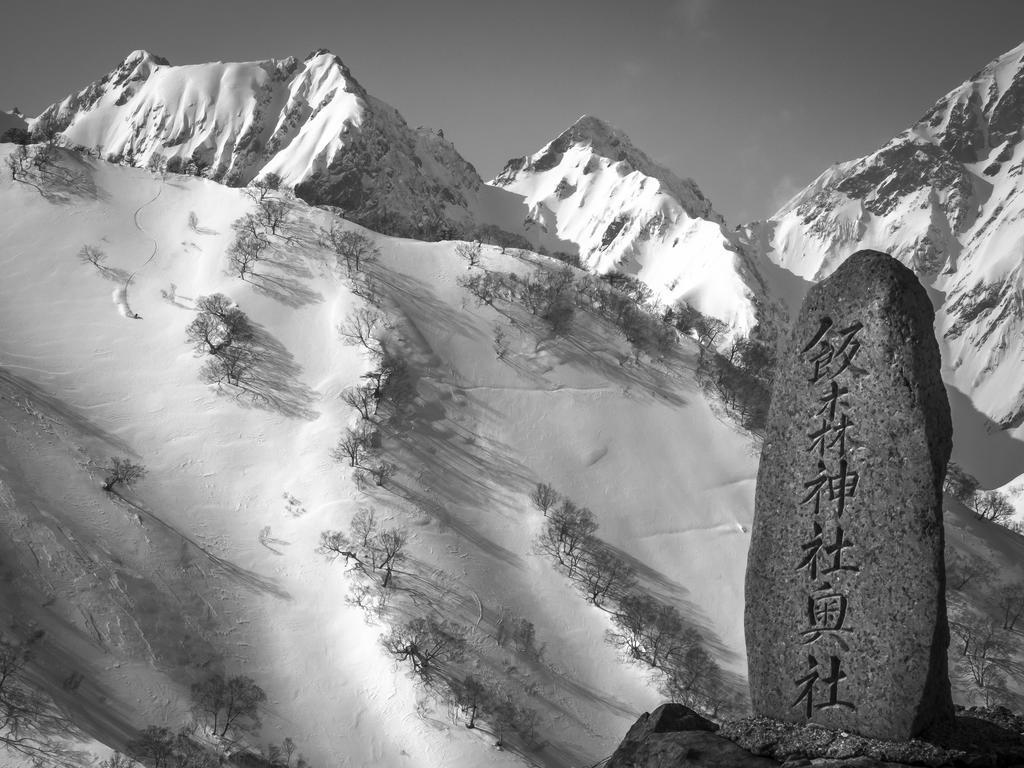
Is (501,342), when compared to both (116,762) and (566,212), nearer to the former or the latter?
(116,762)

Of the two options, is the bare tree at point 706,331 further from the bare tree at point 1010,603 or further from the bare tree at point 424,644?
the bare tree at point 424,644

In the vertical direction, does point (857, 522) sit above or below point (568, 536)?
below

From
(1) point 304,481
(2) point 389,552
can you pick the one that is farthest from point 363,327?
(2) point 389,552

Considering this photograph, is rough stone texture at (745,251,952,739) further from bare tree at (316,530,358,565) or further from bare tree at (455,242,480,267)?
bare tree at (455,242,480,267)

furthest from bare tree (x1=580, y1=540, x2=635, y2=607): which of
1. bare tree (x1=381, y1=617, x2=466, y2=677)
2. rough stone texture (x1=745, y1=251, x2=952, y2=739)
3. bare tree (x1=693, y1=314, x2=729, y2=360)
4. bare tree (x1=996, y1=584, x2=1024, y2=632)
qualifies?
bare tree (x1=693, y1=314, x2=729, y2=360)

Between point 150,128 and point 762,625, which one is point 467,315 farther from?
point 150,128

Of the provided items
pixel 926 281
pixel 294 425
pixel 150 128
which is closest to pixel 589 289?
pixel 294 425
